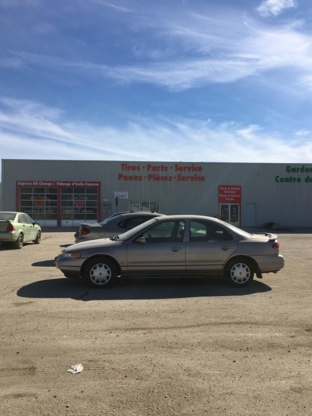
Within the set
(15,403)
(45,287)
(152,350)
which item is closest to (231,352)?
(152,350)

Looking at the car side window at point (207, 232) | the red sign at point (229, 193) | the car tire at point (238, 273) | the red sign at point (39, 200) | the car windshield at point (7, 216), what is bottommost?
the car tire at point (238, 273)

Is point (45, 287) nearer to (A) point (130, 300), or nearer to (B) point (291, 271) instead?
(A) point (130, 300)

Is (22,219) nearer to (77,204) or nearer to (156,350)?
(156,350)

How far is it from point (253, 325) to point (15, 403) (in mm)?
3326

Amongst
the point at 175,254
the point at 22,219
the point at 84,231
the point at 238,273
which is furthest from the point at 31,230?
the point at 238,273

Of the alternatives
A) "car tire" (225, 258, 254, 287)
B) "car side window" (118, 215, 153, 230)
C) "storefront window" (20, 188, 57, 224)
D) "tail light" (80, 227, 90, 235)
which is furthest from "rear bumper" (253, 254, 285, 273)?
"storefront window" (20, 188, 57, 224)

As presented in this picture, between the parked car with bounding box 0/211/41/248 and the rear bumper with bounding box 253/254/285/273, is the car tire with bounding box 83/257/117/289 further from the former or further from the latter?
the parked car with bounding box 0/211/41/248

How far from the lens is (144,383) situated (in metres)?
3.68

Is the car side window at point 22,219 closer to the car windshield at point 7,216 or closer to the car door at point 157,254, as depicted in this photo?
the car windshield at point 7,216

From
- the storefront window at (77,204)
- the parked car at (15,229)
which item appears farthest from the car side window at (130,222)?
the storefront window at (77,204)

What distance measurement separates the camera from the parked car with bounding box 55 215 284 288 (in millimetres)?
7656

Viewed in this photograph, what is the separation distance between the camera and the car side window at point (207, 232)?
7.98m

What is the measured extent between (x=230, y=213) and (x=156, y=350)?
1250 inches

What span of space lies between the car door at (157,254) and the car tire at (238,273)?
3.15ft
